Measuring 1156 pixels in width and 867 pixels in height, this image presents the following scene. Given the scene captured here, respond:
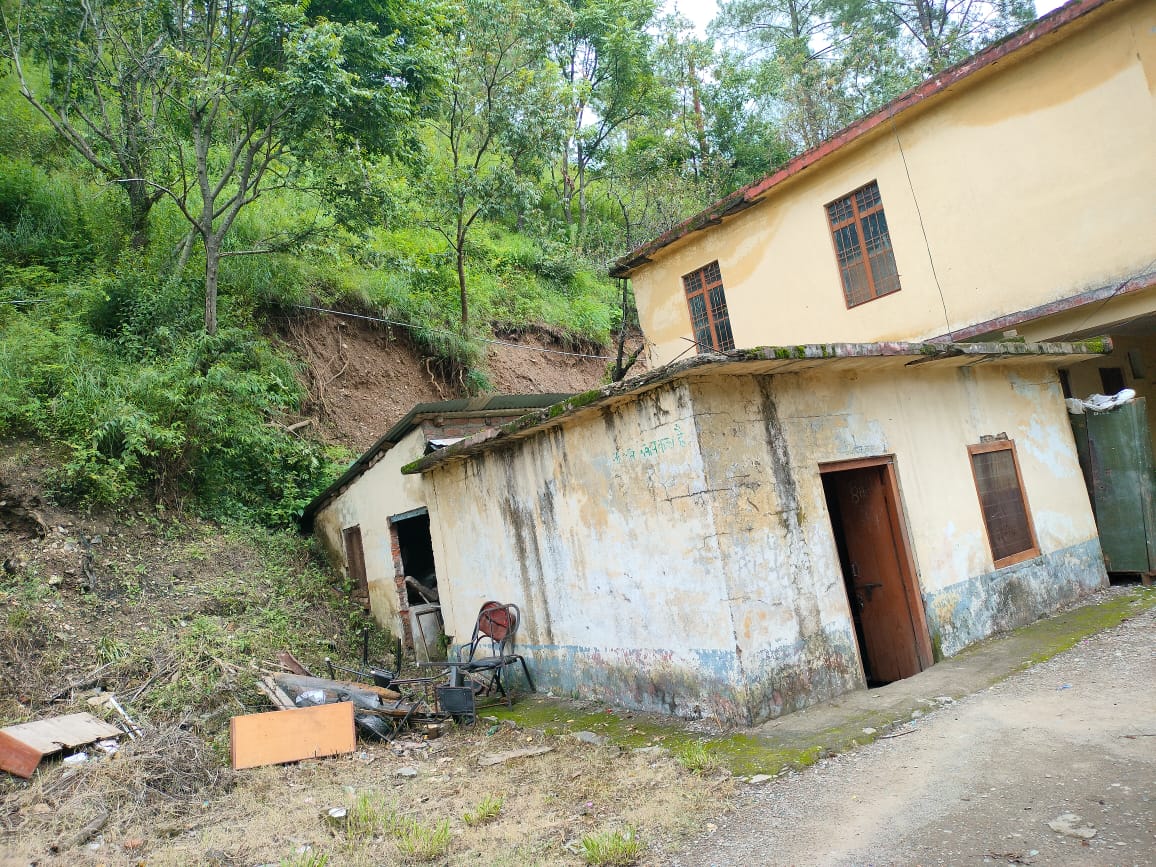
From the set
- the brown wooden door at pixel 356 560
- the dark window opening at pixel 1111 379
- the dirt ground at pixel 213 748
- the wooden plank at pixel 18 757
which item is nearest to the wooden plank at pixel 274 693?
the dirt ground at pixel 213 748

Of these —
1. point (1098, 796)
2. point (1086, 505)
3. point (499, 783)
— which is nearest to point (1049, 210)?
point (1086, 505)

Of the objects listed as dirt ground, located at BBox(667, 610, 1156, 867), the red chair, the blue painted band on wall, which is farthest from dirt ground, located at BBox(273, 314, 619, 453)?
dirt ground, located at BBox(667, 610, 1156, 867)

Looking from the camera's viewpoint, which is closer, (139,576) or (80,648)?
(80,648)

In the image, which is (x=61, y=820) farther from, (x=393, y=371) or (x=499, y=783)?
(x=393, y=371)

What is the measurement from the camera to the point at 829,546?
6.04 m

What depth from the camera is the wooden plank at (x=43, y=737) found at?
552 cm

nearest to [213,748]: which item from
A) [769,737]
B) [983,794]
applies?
[769,737]

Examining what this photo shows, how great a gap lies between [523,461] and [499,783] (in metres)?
3.20

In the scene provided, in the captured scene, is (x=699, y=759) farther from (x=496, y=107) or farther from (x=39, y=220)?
(x=39, y=220)

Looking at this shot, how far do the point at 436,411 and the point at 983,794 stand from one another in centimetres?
666

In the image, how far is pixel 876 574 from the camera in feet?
22.6

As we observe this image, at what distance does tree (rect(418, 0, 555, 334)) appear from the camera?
49.9ft

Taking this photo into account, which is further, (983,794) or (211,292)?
(211,292)

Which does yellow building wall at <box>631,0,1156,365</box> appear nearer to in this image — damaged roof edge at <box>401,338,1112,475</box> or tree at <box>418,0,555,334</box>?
damaged roof edge at <box>401,338,1112,475</box>
